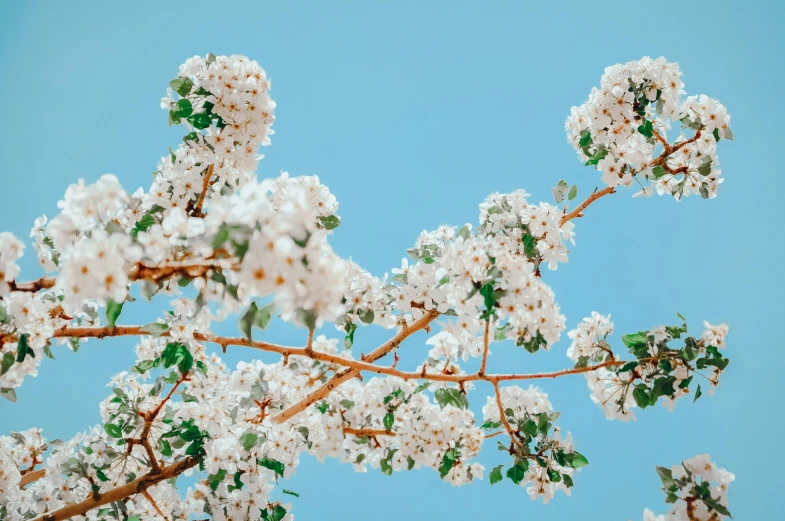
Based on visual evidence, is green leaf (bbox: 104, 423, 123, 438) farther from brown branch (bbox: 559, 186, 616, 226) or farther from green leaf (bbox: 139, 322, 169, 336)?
brown branch (bbox: 559, 186, 616, 226)

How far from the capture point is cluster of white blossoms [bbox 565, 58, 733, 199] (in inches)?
187

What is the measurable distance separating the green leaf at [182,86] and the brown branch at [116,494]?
2.87 metres

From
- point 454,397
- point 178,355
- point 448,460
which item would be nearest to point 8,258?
point 178,355

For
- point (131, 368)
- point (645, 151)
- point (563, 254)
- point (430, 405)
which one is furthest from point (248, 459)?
point (645, 151)

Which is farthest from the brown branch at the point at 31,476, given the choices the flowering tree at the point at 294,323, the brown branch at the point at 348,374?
the brown branch at the point at 348,374

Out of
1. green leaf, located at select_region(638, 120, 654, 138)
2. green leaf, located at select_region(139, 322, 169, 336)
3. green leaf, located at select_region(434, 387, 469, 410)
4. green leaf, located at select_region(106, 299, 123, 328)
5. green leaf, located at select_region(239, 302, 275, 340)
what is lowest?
green leaf, located at select_region(239, 302, 275, 340)

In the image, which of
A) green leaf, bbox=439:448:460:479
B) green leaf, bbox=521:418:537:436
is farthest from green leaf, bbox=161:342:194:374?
green leaf, bbox=521:418:537:436

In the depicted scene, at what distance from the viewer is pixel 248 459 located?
3992 mm

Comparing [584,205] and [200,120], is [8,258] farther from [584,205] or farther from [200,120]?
[584,205]

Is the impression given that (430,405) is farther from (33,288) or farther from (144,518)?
(33,288)

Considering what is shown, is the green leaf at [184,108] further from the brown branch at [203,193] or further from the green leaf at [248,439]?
the green leaf at [248,439]

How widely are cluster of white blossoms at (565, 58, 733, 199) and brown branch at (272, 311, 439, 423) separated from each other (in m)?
2.24

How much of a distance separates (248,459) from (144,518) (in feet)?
3.77

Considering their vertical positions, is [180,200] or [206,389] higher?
[180,200]
